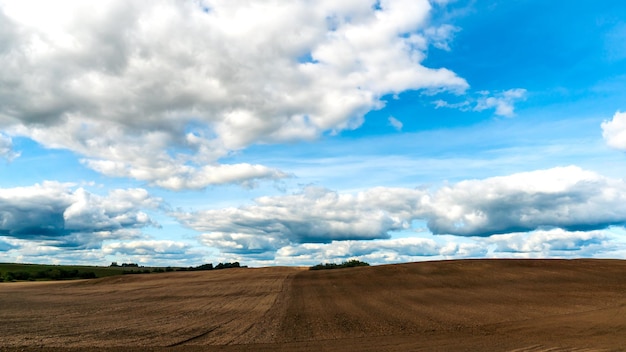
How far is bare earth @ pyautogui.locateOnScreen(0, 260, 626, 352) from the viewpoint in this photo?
16938 mm

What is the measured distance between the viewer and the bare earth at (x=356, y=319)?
55.6 feet

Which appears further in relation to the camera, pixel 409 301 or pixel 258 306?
pixel 409 301

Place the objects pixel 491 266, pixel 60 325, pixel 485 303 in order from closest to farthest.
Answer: pixel 60 325, pixel 485 303, pixel 491 266

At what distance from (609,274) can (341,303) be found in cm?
3135

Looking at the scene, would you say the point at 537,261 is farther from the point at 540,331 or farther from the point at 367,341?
the point at 367,341

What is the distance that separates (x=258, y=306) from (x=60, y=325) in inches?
466

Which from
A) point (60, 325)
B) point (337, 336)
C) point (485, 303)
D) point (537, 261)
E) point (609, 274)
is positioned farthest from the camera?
point (537, 261)

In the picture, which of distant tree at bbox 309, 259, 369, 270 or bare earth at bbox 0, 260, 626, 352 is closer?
bare earth at bbox 0, 260, 626, 352

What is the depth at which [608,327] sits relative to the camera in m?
20.6

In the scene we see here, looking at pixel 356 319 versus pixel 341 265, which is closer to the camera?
pixel 356 319

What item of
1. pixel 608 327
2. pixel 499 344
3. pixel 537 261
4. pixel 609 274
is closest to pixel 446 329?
pixel 499 344

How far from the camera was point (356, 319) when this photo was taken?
23.7 metres

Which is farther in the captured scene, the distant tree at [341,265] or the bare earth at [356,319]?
the distant tree at [341,265]

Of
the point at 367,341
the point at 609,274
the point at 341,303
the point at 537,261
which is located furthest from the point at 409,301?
the point at 537,261
